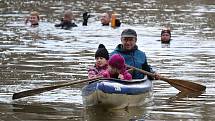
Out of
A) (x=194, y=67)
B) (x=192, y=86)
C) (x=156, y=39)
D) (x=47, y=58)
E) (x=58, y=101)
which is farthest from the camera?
(x=156, y=39)

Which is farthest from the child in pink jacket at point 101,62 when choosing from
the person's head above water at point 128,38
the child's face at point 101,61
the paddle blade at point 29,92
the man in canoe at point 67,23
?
the man in canoe at point 67,23

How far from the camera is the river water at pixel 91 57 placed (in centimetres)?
1337

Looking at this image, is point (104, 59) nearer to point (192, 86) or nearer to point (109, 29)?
point (192, 86)

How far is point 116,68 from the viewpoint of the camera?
13406 millimetres

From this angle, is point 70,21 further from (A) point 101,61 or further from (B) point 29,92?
(B) point 29,92

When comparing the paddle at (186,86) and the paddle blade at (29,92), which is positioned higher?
the paddle blade at (29,92)

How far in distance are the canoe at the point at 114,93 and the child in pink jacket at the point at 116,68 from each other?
29cm

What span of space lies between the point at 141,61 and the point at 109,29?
16074mm

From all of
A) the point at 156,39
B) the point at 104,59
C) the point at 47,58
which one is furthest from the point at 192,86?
the point at 156,39

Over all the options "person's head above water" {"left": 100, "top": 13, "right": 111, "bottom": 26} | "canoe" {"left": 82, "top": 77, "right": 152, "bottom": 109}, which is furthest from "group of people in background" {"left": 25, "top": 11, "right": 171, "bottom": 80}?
"person's head above water" {"left": 100, "top": 13, "right": 111, "bottom": 26}

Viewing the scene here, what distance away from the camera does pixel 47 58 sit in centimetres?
2094

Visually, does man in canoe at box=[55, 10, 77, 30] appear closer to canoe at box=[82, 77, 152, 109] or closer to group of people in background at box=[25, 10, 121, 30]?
group of people in background at box=[25, 10, 121, 30]

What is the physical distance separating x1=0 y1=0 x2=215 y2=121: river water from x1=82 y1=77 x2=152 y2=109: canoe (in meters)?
0.16

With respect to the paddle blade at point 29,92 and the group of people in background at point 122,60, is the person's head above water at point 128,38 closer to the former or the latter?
the group of people in background at point 122,60
